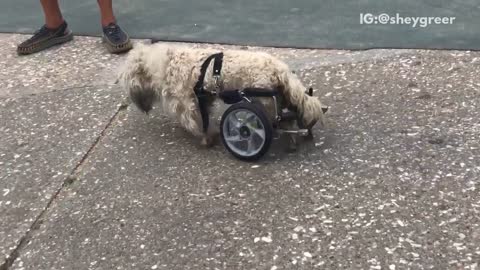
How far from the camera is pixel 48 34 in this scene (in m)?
4.93

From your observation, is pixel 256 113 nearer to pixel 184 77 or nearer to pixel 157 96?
pixel 184 77

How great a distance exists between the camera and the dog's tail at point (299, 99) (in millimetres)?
3188

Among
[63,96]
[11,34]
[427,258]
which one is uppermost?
[11,34]

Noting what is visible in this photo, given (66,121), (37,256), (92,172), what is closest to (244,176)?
(92,172)

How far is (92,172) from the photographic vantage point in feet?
11.1

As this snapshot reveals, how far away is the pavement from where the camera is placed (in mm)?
2736

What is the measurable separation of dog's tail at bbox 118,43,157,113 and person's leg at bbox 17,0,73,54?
1.61 m

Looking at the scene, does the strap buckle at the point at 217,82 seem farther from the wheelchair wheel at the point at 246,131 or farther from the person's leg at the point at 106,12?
the person's leg at the point at 106,12

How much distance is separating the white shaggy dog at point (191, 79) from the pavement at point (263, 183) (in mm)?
228

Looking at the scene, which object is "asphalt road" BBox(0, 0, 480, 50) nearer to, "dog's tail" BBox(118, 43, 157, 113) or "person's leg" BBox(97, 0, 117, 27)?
"person's leg" BBox(97, 0, 117, 27)

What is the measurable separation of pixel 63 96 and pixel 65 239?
1518mm

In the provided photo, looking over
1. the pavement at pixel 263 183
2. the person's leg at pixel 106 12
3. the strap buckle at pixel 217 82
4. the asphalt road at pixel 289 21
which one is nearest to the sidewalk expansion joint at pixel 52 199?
the pavement at pixel 263 183

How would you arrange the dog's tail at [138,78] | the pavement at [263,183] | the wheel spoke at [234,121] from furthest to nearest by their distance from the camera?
the dog's tail at [138,78] < the wheel spoke at [234,121] < the pavement at [263,183]

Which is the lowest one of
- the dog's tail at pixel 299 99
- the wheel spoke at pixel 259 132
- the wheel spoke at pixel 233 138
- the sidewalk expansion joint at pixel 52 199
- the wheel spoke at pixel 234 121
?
Answer: the sidewalk expansion joint at pixel 52 199
